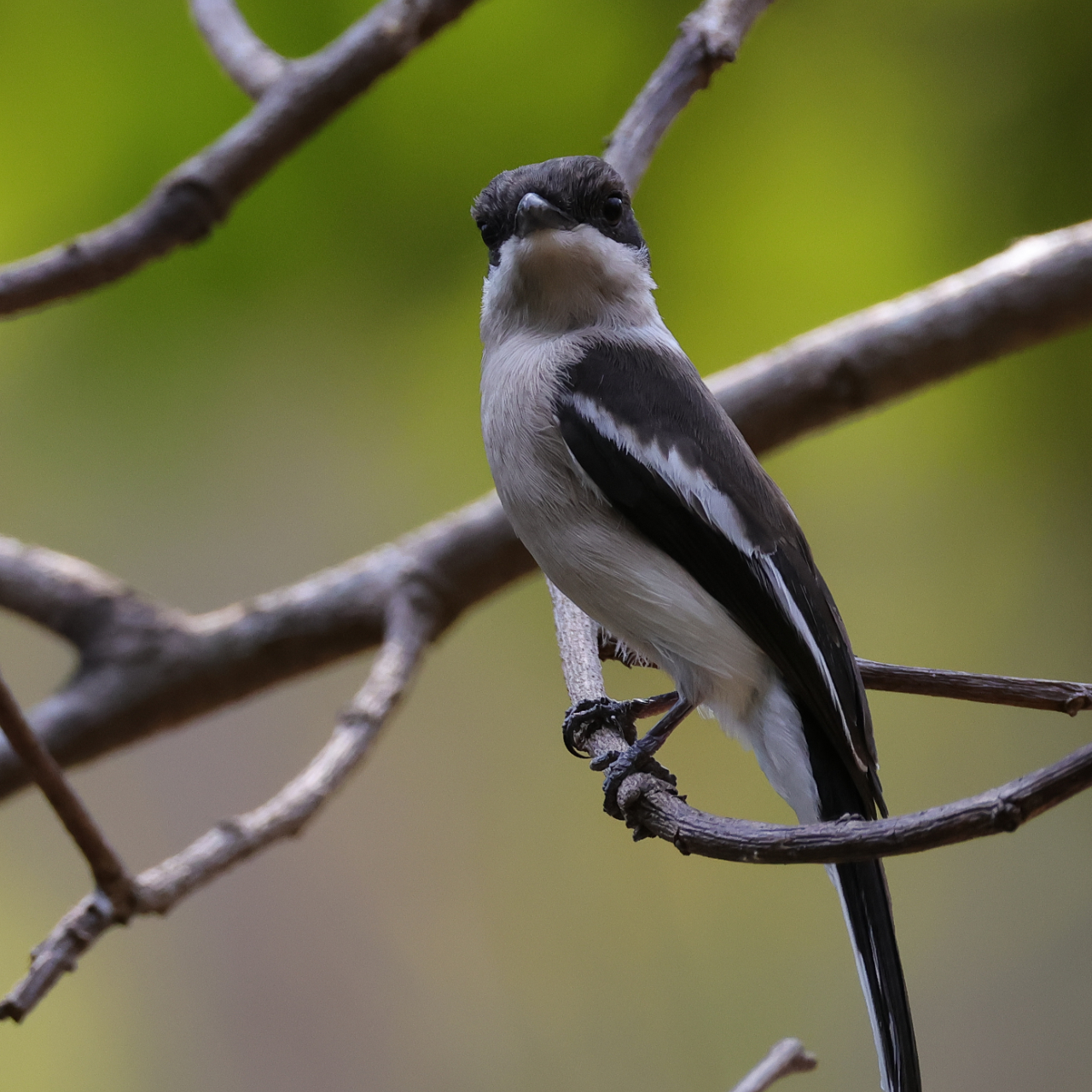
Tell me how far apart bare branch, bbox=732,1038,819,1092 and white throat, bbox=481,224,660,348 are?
0.79 meters

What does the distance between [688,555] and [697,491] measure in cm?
7

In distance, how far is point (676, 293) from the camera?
296cm

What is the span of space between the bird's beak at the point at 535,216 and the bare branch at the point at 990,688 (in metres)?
0.57

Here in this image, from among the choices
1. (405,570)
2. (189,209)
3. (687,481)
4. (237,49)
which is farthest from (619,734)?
(237,49)

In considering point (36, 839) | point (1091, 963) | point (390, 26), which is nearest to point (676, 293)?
point (390, 26)

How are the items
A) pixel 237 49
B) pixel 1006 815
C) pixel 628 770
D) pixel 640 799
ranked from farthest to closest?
pixel 237 49 → pixel 628 770 → pixel 640 799 → pixel 1006 815

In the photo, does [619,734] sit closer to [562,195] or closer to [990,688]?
[990,688]

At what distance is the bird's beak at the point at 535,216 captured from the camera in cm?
118

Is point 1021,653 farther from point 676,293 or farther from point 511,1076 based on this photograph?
point 511,1076

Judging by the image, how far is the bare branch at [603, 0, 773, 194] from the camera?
60.6 inches

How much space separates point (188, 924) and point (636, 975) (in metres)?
1.09

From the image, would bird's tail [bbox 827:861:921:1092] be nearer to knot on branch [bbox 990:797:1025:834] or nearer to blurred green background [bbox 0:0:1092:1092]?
knot on branch [bbox 990:797:1025:834]

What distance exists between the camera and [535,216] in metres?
1.19

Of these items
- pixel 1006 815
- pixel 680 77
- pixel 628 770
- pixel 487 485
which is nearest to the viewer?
pixel 1006 815
